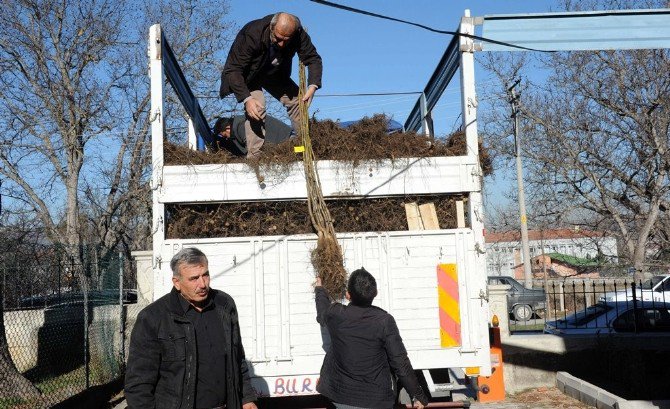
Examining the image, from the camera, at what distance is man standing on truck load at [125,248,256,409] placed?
3.78 m

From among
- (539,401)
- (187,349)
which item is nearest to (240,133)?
(187,349)

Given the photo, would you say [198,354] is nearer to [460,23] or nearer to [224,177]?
[224,177]

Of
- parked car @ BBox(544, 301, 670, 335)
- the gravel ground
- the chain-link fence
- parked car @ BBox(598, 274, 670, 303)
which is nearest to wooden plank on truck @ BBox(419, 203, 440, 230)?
the gravel ground

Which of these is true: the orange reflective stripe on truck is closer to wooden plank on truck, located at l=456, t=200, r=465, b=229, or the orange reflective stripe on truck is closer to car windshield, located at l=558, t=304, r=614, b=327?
wooden plank on truck, located at l=456, t=200, r=465, b=229

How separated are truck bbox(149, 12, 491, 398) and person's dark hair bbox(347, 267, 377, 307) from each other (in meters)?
0.30

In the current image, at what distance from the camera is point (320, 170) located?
5.13 metres

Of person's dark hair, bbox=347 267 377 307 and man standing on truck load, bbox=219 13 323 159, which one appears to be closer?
person's dark hair, bbox=347 267 377 307

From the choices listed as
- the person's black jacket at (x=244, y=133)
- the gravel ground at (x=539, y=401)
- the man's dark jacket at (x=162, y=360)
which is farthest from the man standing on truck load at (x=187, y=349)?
the gravel ground at (x=539, y=401)

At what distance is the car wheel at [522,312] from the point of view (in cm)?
2578

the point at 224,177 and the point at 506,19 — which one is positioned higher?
the point at 506,19

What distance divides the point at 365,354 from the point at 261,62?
2.64m

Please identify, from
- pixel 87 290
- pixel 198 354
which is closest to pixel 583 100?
pixel 87 290

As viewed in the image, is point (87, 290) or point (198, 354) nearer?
point (198, 354)

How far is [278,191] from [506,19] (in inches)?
94.9
